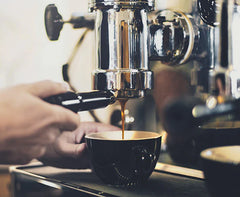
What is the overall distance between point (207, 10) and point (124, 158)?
24cm

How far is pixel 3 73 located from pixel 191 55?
24.9 inches

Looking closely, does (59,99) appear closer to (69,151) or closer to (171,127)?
(69,151)

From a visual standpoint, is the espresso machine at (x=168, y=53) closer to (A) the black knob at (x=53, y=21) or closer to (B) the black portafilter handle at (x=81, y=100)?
(B) the black portafilter handle at (x=81, y=100)

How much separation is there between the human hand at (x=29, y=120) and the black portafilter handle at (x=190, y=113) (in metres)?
0.25

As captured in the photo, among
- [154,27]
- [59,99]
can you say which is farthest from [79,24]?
[59,99]

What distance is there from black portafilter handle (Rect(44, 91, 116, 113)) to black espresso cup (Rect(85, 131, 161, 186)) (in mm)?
60

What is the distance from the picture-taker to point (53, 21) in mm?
704

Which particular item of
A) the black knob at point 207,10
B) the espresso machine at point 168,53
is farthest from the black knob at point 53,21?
the black knob at point 207,10

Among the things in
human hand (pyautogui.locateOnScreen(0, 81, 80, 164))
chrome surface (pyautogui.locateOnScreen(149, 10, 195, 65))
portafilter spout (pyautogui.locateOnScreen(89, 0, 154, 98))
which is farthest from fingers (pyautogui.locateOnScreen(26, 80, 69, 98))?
chrome surface (pyautogui.locateOnScreen(149, 10, 195, 65))

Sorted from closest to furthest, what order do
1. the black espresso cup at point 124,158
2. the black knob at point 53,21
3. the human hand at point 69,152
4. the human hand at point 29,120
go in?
the human hand at point 29,120 → the black espresso cup at point 124,158 → the human hand at point 69,152 → the black knob at point 53,21

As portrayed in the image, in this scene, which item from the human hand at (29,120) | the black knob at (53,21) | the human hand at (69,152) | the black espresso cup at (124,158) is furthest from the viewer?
the black knob at (53,21)

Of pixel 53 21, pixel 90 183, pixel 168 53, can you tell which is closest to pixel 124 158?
pixel 90 183

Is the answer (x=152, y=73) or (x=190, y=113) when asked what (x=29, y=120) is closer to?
(x=152, y=73)

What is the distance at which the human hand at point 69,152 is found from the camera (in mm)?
594
